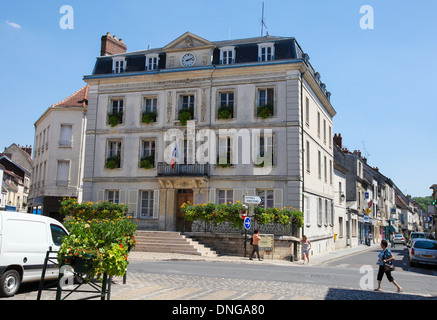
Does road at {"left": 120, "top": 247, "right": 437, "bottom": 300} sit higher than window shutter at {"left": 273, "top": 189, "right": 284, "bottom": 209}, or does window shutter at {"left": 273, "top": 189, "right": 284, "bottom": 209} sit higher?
window shutter at {"left": 273, "top": 189, "right": 284, "bottom": 209}

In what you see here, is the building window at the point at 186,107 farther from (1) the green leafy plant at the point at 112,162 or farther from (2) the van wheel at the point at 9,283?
(2) the van wheel at the point at 9,283

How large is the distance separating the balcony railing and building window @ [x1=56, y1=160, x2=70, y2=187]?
10523 millimetres

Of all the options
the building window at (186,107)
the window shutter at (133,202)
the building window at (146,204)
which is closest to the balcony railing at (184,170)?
the building window at (146,204)

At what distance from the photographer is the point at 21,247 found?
917 cm

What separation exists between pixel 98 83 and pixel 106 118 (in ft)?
8.04

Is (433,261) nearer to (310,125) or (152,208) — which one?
(310,125)

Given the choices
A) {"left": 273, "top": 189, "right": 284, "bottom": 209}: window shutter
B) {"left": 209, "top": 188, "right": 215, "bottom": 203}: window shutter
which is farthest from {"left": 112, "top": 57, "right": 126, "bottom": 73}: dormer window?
{"left": 273, "top": 189, "right": 284, "bottom": 209}: window shutter

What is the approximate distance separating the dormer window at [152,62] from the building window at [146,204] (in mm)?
7939

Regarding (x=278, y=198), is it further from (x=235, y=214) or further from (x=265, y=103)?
(x=265, y=103)

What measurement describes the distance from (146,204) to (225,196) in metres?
5.05

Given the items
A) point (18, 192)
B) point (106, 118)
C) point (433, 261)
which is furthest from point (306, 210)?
point (18, 192)

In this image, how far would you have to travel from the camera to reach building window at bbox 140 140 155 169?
2645cm

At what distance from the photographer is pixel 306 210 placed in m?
25.6

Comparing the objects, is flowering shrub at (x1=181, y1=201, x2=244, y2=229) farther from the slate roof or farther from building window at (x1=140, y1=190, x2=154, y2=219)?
the slate roof
